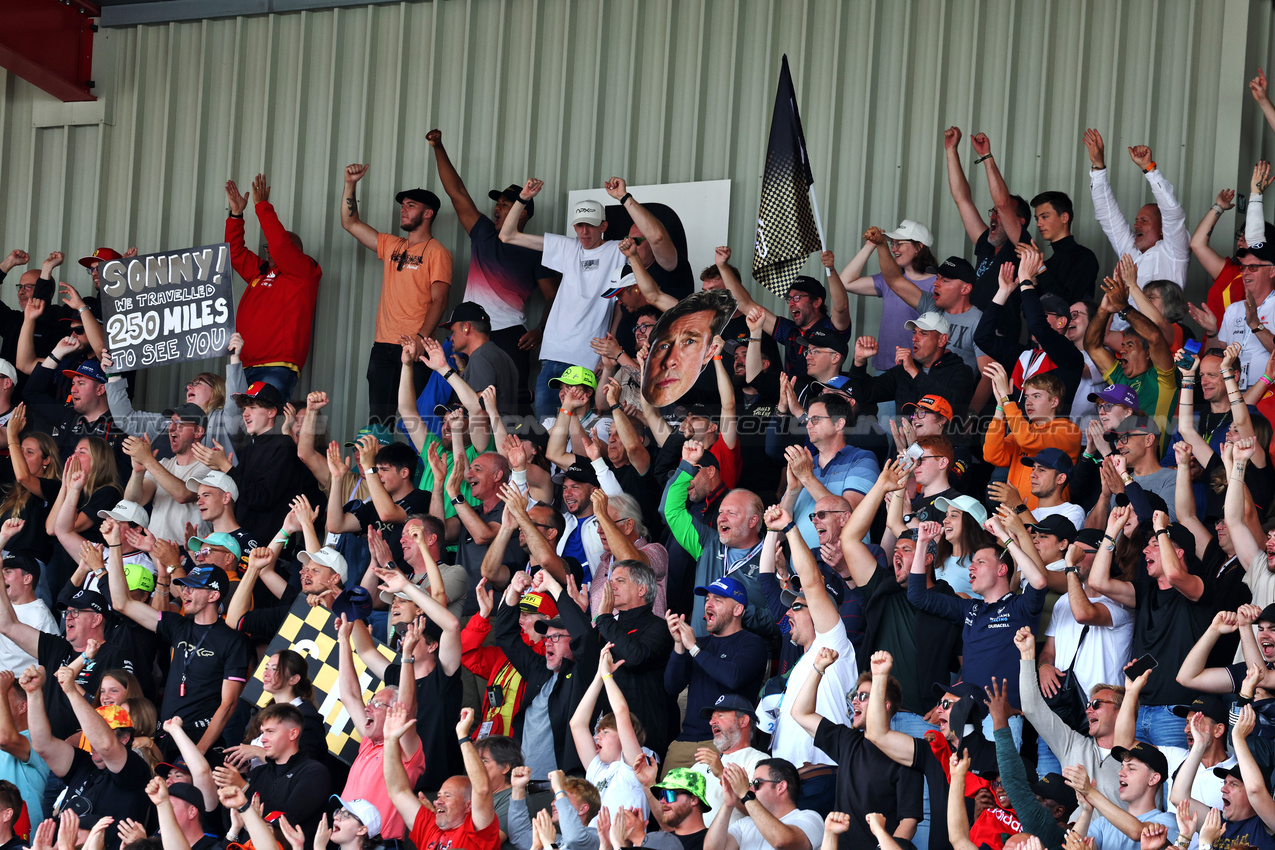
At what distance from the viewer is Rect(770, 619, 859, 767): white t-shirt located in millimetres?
7699

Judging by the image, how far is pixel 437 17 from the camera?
45.8 ft

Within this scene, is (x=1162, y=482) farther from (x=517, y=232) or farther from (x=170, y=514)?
(x=170, y=514)

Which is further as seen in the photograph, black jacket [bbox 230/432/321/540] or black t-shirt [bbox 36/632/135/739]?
black jacket [bbox 230/432/321/540]

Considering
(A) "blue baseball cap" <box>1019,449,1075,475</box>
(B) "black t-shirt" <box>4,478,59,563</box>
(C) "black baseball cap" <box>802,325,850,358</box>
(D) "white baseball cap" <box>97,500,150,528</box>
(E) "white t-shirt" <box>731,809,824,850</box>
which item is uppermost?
(C) "black baseball cap" <box>802,325,850,358</box>

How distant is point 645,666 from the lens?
8172 millimetres

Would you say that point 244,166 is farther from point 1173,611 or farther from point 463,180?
point 1173,611

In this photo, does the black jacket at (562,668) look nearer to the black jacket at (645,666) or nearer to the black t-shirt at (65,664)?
the black jacket at (645,666)

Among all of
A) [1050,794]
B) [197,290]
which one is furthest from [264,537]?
[1050,794]

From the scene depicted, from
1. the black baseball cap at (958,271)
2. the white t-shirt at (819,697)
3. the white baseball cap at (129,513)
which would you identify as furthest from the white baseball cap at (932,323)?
the white baseball cap at (129,513)

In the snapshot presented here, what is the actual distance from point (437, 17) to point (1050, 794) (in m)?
9.37

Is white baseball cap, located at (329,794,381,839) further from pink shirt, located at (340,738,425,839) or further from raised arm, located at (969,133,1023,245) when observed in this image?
raised arm, located at (969,133,1023,245)

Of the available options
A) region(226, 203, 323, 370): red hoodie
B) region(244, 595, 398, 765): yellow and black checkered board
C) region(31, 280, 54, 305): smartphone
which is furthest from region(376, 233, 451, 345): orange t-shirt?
region(244, 595, 398, 765): yellow and black checkered board

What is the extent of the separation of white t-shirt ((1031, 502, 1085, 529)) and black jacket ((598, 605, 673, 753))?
2094 millimetres

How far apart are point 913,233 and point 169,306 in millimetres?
5557
